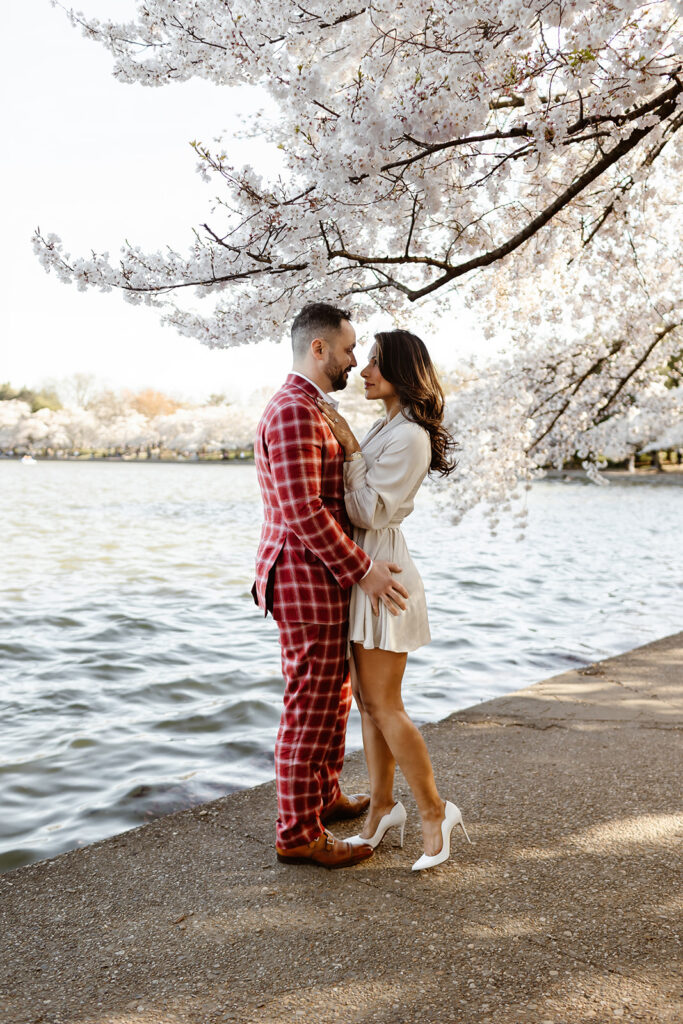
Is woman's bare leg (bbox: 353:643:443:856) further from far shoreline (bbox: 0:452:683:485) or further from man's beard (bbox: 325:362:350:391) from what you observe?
far shoreline (bbox: 0:452:683:485)

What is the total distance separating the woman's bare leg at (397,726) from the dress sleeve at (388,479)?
471mm

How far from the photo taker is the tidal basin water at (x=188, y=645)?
4.90m

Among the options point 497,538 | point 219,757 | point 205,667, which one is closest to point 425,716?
point 219,757

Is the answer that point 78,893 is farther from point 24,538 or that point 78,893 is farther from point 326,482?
point 24,538

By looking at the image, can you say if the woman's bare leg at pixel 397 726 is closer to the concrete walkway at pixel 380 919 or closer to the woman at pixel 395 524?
the woman at pixel 395 524

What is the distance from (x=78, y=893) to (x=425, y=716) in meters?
3.45

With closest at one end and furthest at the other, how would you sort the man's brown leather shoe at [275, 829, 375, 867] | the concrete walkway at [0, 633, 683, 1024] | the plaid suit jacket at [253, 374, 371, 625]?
the concrete walkway at [0, 633, 683, 1024] < the plaid suit jacket at [253, 374, 371, 625] < the man's brown leather shoe at [275, 829, 375, 867]

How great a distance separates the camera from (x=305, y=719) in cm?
304

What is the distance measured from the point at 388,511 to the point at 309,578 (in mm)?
357

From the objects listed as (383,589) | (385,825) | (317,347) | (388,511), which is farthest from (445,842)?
(317,347)

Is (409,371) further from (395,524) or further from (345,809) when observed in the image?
(345,809)

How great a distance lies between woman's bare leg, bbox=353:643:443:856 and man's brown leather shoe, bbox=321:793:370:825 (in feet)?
1.64

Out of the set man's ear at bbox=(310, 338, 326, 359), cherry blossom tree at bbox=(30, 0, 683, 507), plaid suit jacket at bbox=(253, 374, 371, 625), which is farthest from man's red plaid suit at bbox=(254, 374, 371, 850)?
cherry blossom tree at bbox=(30, 0, 683, 507)

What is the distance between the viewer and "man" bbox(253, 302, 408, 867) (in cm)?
289
